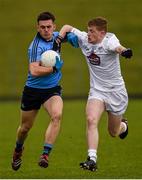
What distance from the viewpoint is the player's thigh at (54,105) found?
1276 cm

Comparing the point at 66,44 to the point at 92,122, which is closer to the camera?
the point at 92,122

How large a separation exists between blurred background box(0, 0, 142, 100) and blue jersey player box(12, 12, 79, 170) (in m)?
23.2

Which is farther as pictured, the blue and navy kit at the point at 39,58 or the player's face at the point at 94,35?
the blue and navy kit at the point at 39,58

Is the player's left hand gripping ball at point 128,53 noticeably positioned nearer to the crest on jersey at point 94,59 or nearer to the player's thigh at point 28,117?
the crest on jersey at point 94,59

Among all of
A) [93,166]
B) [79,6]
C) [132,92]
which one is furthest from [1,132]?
[79,6]

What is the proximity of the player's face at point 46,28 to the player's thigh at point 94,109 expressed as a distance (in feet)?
→ 4.21

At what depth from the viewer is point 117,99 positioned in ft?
43.6

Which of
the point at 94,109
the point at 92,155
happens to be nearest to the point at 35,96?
the point at 94,109

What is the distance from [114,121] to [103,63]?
123 cm

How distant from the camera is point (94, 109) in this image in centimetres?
1269

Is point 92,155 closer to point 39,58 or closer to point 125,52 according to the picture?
point 125,52

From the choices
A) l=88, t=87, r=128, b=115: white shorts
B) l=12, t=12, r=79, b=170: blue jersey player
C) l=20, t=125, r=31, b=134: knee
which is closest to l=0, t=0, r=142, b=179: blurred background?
l=20, t=125, r=31, b=134: knee

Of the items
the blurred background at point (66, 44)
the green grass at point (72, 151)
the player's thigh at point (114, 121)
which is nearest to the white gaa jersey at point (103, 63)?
the player's thigh at point (114, 121)

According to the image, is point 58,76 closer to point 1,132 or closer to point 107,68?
point 107,68
